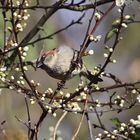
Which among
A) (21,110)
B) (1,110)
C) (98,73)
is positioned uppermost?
(21,110)

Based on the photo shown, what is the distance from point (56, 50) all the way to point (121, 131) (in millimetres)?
968

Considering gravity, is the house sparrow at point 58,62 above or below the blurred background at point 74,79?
below

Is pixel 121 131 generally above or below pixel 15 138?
below

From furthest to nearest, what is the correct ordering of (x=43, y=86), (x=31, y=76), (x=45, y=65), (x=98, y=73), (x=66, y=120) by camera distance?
(x=66, y=120) → (x=43, y=86) → (x=31, y=76) → (x=45, y=65) → (x=98, y=73)

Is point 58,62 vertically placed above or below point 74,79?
below

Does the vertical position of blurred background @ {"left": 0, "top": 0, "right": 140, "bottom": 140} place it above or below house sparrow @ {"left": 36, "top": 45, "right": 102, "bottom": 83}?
above

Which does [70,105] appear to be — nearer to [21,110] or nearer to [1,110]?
[1,110]

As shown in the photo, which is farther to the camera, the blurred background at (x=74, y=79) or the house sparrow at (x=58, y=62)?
the blurred background at (x=74, y=79)

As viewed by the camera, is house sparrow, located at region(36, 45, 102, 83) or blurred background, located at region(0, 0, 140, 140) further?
blurred background, located at region(0, 0, 140, 140)

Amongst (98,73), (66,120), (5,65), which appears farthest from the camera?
(66,120)

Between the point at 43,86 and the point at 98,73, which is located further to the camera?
the point at 43,86

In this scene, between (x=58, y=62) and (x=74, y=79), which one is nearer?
(x=58, y=62)

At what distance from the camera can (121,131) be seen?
261 cm

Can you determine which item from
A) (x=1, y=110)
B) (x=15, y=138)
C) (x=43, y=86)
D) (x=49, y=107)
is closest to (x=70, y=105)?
(x=49, y=107)
